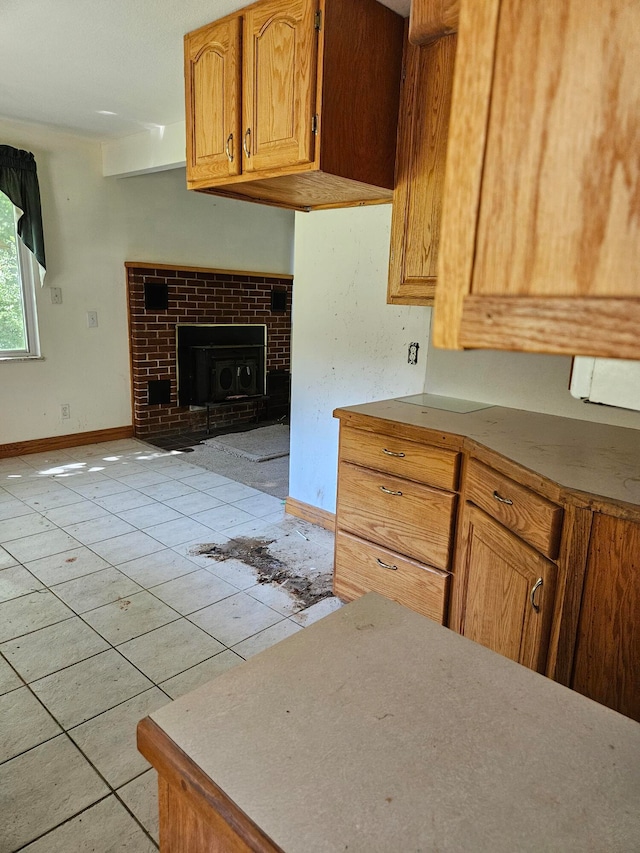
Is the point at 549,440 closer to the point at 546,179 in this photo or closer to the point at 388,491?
the point at 388,491

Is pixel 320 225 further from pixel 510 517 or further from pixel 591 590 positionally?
pixel 591 590

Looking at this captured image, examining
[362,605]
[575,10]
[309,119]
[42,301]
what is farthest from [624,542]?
[42,301]

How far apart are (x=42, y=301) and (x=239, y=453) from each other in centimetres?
198

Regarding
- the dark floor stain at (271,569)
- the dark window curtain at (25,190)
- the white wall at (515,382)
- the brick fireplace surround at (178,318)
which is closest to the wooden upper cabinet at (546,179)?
the white wall at (515,382)

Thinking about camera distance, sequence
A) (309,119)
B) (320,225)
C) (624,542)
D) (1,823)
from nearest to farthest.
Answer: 1. (624,542)
2. (1,823)
3. (309,119)
4. (320,225)

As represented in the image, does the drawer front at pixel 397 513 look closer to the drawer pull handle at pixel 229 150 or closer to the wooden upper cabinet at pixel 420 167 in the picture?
the wooden upper cabinet at pixel 420 167

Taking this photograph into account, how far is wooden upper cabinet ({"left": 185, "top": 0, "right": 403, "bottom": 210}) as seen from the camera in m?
1.84

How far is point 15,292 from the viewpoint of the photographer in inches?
166

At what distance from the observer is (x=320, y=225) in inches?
120

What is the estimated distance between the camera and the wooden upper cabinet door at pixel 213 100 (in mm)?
2068

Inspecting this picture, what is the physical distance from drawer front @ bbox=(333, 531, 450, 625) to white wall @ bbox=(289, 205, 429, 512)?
85 centimetres

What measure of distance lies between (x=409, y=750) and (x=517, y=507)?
1.07 meters

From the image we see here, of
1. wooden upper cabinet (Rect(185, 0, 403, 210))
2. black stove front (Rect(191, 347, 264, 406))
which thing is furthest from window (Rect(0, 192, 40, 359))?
wooden upper cabinet (Rect(185, 0, 403, 210))

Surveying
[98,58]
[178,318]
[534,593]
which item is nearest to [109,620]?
[534,593]
